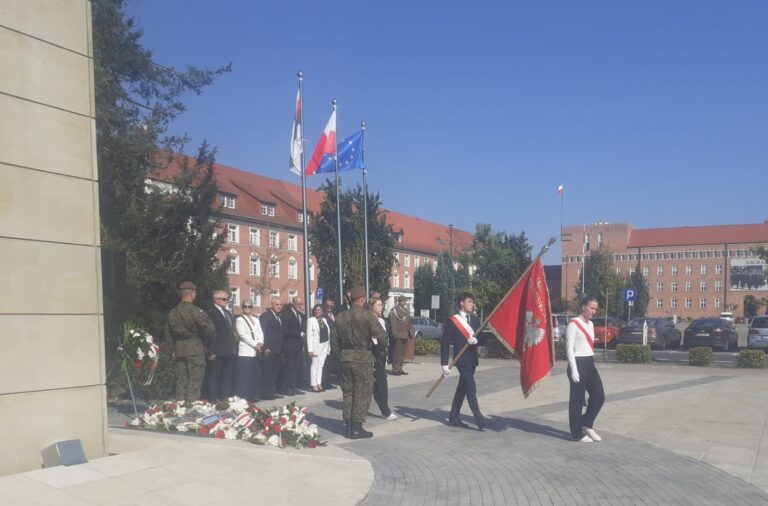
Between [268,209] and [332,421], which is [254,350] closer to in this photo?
[332,421]

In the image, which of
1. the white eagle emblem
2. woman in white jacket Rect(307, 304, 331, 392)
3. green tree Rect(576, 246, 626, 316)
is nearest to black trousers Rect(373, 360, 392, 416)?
the white eagle emblem

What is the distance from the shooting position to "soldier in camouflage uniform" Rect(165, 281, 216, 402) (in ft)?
32.0

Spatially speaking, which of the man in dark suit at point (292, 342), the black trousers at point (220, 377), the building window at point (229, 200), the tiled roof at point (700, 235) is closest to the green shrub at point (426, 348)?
the man in dark suit at point (292, 342)

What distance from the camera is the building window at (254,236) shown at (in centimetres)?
6197

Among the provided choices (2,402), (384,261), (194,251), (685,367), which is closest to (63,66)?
(2,402)

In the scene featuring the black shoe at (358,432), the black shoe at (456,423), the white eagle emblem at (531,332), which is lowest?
the black shoe at (456,423)

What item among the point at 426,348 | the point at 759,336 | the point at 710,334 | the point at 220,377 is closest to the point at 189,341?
the point at 220,377

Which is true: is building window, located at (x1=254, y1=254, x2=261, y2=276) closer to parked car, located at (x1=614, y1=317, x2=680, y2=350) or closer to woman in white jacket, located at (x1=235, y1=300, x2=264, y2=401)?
parked car, located at (x1=614, y1=317, x2=680, y2=350)

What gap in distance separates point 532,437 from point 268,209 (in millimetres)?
56623

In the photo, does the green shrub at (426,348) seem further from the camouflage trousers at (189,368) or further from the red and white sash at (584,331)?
the red and white sash at (584,331)

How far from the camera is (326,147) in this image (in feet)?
69.1

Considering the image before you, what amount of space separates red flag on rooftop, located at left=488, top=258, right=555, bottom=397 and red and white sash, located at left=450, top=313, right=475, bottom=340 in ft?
1.13

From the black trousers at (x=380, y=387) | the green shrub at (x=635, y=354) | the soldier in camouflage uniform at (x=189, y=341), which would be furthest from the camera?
the green shrub at (x=635, y=354)

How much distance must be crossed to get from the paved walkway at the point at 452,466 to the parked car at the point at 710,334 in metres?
19.7
